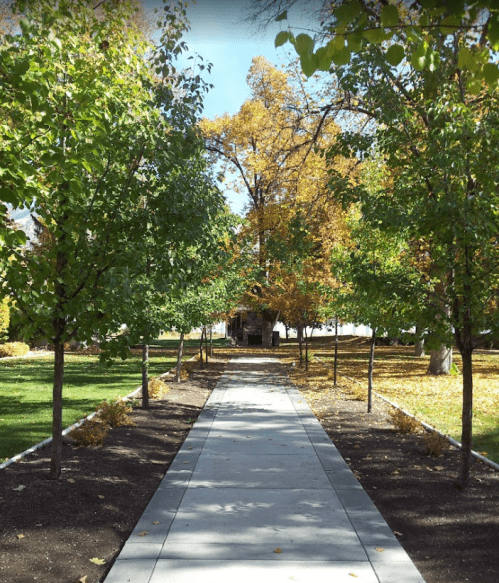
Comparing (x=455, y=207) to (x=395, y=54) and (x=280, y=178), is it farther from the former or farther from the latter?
(x=280, y=178)

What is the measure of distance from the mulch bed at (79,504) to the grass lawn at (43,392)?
4.47 feet

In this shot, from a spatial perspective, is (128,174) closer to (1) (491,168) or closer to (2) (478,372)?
(1) (491,168)

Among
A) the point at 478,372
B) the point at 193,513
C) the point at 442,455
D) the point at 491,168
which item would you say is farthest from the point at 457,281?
the point at 478,372

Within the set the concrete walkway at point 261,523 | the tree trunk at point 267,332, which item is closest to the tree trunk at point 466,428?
the concrete walkway at point 261,523

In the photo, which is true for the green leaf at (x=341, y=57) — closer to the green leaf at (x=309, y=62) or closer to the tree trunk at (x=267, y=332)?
the green leaf at (x=309, y=62)

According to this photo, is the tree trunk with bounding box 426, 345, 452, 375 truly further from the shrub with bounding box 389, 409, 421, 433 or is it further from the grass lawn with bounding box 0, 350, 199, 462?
the shrub with bounding box 389, 409, 421, 433

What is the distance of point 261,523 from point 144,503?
156 cm

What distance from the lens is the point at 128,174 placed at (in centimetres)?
681

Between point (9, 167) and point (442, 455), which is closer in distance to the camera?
point (9, 167)

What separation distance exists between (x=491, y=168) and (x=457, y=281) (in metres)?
1.30

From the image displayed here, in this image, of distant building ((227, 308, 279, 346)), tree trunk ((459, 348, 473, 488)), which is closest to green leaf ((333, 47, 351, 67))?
tree trunk ((459, 348, 473, 488))

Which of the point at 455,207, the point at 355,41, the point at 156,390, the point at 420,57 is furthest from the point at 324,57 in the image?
the point at 156,390

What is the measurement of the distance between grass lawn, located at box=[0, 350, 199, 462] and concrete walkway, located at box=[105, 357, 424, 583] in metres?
3.00

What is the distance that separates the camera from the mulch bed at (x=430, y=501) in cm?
471
